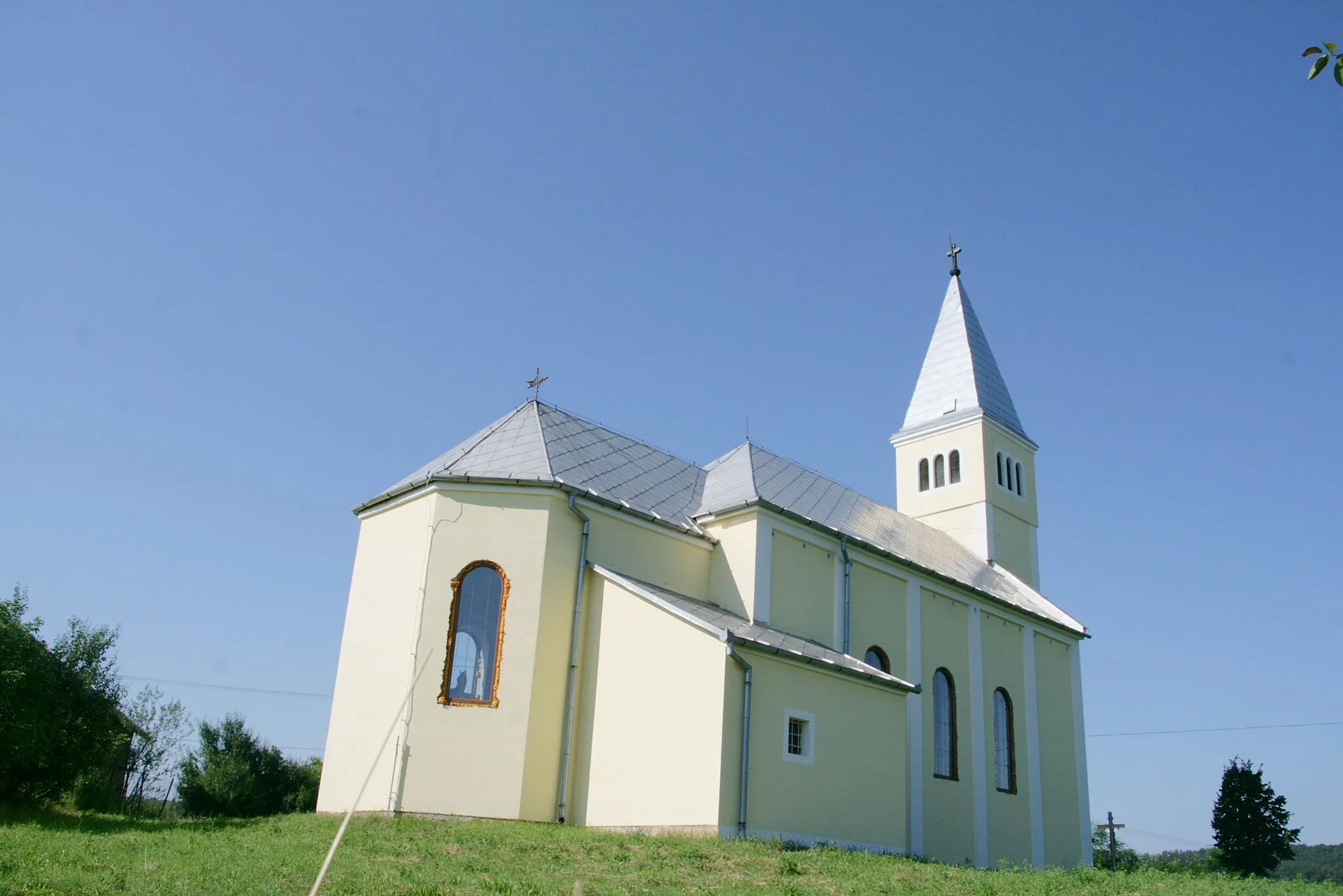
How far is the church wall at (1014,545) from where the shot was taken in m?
34.0

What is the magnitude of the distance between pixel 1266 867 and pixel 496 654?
32.8 m

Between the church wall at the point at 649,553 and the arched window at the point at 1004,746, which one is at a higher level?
the church wall at the point at 649,553

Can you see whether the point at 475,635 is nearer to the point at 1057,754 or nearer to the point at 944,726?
the point at 944,726

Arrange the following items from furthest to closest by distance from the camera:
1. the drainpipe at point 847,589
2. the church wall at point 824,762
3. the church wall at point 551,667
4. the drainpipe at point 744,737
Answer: the drainpipe at point 847,589 → the church wall at point 551,667 → the church wall at point 824,762 → the drainpipe at point 744,737

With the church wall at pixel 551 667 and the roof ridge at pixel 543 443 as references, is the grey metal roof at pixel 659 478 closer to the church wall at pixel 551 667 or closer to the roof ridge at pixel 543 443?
the roof ridge at pixel 543 443

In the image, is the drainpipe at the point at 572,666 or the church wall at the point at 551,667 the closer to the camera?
the church wall at the point at 551,667

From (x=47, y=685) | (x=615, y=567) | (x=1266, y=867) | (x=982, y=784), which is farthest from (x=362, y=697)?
(x=1266, y=867)

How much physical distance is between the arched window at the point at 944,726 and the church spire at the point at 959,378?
38.2ft

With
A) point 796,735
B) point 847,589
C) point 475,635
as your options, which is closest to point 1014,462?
point 847,589

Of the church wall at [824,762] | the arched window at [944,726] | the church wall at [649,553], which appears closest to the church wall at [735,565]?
the church wall at [649,553]

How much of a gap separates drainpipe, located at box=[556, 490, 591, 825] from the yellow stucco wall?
4.38 m

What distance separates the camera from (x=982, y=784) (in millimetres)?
25781

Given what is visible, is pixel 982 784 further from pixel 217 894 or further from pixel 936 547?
pixel 217 894

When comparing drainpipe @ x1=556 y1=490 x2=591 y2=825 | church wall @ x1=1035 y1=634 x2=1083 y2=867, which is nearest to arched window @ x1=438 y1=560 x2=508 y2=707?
drainpipe @ x1=556 y1=490 x2=591 y2=825
